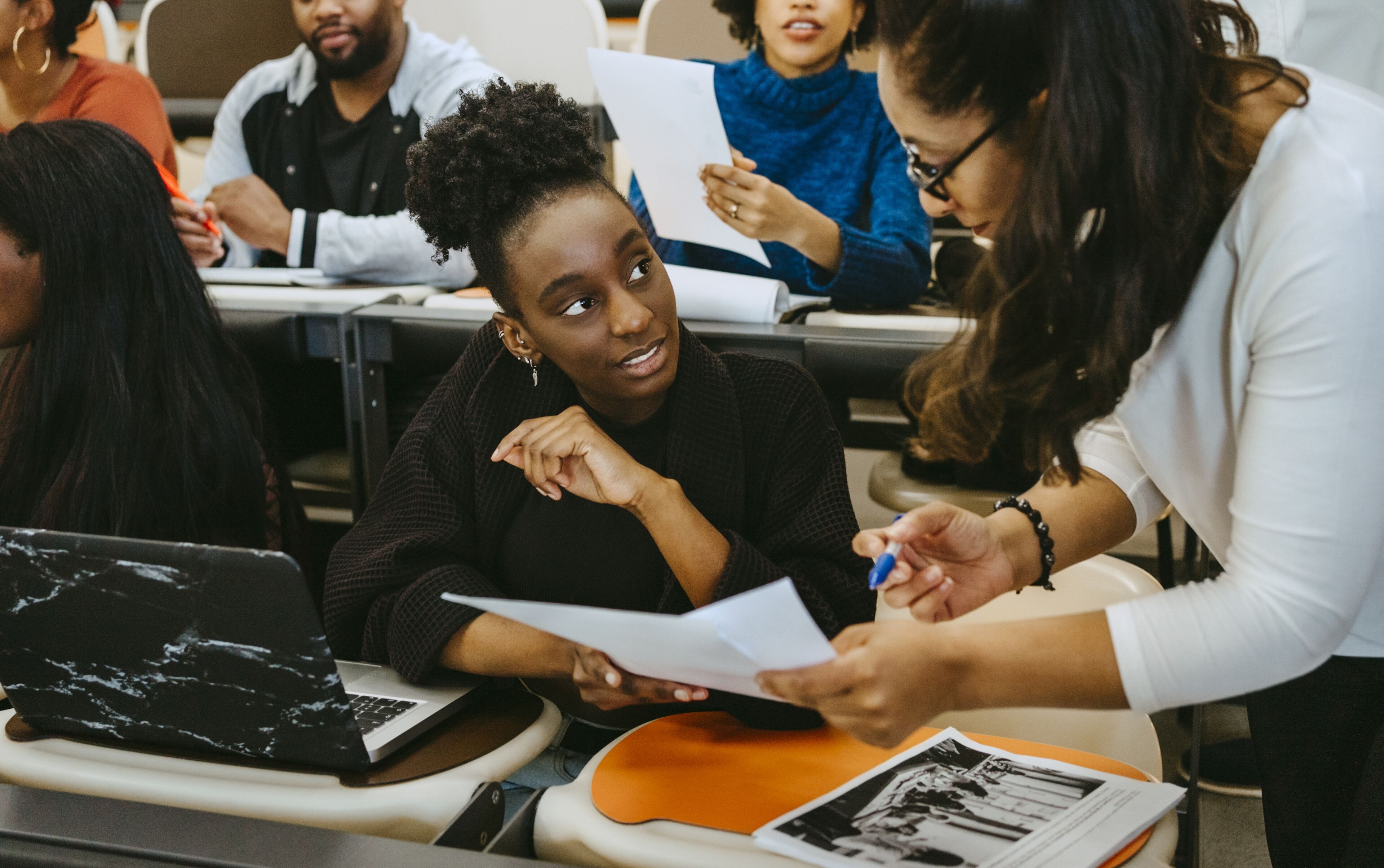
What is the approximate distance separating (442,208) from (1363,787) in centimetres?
94

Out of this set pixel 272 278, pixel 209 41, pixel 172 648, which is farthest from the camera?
pixel 209 41

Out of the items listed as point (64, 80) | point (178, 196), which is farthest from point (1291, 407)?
point (64, 80)

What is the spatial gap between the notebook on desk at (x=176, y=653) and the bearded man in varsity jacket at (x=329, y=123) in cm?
115

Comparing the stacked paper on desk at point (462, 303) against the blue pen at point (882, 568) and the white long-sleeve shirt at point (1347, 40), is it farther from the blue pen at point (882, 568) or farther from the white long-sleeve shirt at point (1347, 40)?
the white long-sleeve shirt at point (1347, 40)

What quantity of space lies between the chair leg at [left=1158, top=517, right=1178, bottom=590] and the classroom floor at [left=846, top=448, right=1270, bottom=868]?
217 millimetres

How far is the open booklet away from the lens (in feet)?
2.39

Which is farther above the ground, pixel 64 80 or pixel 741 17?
pixel 741 17

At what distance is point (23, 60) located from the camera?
210cm

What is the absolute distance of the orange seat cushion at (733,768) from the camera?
820 millimetres

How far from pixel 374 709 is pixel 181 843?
295 mm

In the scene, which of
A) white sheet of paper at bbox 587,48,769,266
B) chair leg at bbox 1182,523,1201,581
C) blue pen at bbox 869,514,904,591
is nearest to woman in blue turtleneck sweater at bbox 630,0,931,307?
white sheet of paper at bbox 587,48,769,266

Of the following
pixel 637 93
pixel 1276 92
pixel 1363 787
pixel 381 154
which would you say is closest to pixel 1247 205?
pixel 1276 92

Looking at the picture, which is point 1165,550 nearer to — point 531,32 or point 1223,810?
point 1223,810

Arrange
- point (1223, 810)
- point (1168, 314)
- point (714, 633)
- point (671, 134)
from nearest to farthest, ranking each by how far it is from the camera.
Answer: point (714, 633) → point (1168, 314) → point (671, 134) → point (1223, 810)
